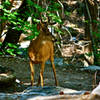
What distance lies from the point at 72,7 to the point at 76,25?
65.6 inches

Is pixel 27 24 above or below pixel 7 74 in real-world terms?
above

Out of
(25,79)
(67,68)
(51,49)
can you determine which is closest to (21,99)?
(51,49)

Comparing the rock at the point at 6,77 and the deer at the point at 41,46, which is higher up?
the deer at the point at 41,46

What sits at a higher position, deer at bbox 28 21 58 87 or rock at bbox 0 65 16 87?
deer at bbox 28 21 58 87

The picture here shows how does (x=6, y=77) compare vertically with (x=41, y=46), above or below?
below

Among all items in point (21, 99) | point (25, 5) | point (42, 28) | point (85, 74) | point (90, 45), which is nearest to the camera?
point (21, 99)

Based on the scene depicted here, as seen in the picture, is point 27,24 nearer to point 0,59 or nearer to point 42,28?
point 42,28

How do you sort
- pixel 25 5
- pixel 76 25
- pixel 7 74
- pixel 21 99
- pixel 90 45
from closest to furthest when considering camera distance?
pixel 21 99, pixel 7 74, pixel 25 5, pixel 90 45, pixel 76 25

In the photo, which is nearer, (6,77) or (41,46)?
(41,46)

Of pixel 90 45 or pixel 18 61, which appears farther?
pixel 90 45

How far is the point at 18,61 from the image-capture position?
31.0ft

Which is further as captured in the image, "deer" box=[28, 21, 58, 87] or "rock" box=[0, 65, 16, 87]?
"rock" box=[0, 65, 16, 87]

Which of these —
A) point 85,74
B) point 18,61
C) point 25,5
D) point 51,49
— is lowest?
point 85,74

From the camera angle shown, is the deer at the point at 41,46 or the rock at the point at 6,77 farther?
the rock at the point at 6,77
